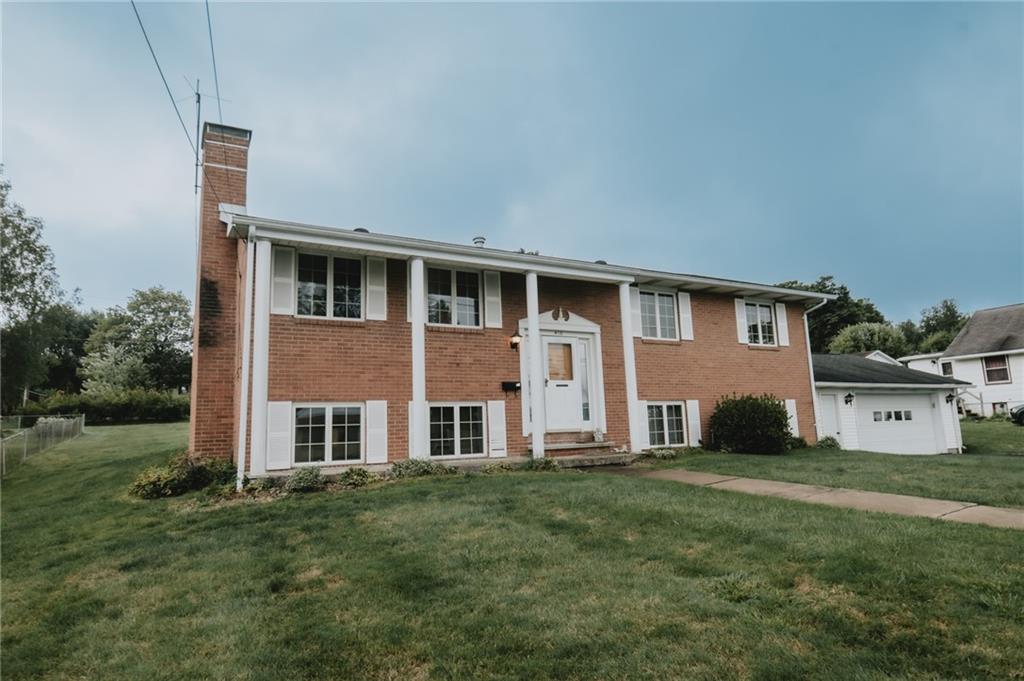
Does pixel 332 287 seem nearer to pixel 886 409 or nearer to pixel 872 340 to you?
pixel 886 409

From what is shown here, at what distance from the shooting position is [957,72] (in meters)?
28.5

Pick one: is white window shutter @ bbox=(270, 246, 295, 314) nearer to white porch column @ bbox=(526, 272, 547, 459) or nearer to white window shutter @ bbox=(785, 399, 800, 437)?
white porch column @ bbox=(526, 272, 547, 459)

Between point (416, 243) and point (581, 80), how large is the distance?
17.1 metres

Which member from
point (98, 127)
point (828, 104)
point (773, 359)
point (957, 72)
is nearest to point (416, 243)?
point (98, 127)

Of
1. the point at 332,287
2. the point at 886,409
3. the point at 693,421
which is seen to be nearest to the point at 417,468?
the point at 332,287

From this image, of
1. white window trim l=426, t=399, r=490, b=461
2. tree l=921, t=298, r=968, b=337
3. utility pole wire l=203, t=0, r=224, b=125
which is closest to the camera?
utility pole wire l=203, t=0, r=224, b=125

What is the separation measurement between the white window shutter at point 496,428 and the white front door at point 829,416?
980cm

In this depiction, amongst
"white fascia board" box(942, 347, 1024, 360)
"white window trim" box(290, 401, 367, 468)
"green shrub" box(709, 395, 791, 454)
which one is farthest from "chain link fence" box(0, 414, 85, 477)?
"white fascia board" box(942, 347, 1024, 360)

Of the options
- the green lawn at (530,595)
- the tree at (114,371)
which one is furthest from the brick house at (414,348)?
the tree at (114,371)

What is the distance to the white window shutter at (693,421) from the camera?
1309cm

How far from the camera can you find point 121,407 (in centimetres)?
2853

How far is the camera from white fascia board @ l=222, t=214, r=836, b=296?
8.98 metres

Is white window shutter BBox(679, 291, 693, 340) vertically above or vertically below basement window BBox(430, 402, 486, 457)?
above

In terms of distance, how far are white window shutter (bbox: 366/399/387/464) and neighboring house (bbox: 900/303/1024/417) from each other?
105ft
